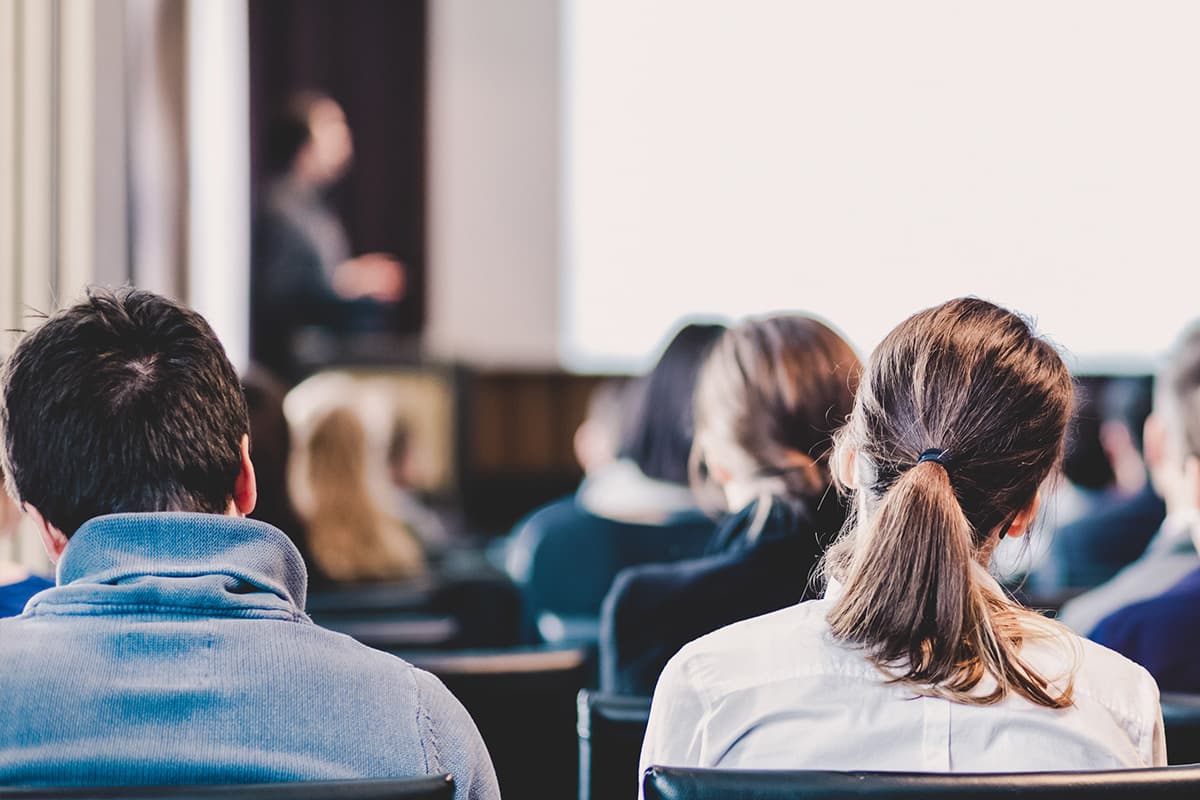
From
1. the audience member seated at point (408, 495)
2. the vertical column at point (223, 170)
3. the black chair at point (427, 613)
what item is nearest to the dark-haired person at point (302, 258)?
the vertical column at point (223, 170)

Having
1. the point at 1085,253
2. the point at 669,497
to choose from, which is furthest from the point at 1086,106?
the point at 669,497

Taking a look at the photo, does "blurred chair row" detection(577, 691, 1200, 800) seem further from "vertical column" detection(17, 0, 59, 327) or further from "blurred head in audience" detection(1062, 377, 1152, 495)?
"blurred head in audience" detection(1062, 377, 1152, 495)

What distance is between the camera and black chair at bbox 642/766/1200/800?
0.95m

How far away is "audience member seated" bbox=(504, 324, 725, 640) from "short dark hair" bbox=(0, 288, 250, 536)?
147cm

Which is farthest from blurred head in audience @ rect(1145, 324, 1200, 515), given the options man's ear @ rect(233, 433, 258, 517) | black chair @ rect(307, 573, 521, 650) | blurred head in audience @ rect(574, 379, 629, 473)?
blurred head in audience @ rect(574, 379, 629, 473)

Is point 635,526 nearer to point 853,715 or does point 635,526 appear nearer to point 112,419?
point 853,715

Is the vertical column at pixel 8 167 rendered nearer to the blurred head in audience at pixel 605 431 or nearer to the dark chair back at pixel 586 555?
the dark chair back at pixel 586 555

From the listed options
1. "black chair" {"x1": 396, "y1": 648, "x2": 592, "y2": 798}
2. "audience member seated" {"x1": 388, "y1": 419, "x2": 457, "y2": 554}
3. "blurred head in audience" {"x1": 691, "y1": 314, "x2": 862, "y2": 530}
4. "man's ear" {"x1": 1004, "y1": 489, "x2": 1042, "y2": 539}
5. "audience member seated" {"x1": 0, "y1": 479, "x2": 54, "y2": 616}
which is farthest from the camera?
"audience member seated" {"x1": 388, "y1": 419, "x2": 457, "y2": 554}

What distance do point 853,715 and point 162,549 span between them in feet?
1.98

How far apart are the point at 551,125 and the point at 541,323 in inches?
42.2

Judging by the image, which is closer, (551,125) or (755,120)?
(755,120)

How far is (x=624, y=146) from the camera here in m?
6.87

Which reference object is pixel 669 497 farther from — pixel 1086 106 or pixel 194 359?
pixel 1086 106

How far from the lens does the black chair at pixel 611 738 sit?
1377 millimetres
